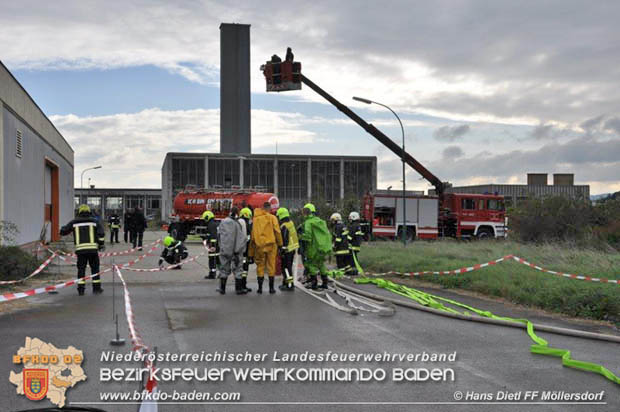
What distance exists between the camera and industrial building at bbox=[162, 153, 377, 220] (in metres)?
84.1

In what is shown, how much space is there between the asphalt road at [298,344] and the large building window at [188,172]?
230 ft

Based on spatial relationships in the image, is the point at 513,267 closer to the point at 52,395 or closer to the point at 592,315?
the point at 592,315

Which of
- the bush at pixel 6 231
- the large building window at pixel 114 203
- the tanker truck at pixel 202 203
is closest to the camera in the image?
the bush at pixel 6 231

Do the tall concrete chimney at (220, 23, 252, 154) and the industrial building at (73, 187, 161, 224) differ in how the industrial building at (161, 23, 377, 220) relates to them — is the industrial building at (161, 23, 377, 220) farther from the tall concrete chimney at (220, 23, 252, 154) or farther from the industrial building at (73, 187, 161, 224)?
the industrial building at (73, 187, 161, 224)

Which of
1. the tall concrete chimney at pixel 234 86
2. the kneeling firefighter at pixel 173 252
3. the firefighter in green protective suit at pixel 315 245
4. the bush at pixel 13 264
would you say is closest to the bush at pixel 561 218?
the kneeling firefighter at pixel 173 252

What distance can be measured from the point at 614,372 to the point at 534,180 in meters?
79.8

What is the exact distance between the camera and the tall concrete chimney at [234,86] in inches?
4294

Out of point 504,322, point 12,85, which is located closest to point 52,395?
point 504,322

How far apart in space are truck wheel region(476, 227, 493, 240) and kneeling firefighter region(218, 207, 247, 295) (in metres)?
24.4

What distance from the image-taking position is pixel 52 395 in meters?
4.45

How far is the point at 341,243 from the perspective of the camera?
17391 mm

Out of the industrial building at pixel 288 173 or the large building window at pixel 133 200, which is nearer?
the industrial building at pixel 288 173

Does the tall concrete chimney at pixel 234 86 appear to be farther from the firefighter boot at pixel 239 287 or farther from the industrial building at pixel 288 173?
the firefighter boot at pixel 239 287

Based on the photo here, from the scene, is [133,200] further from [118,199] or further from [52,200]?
[52,200]
